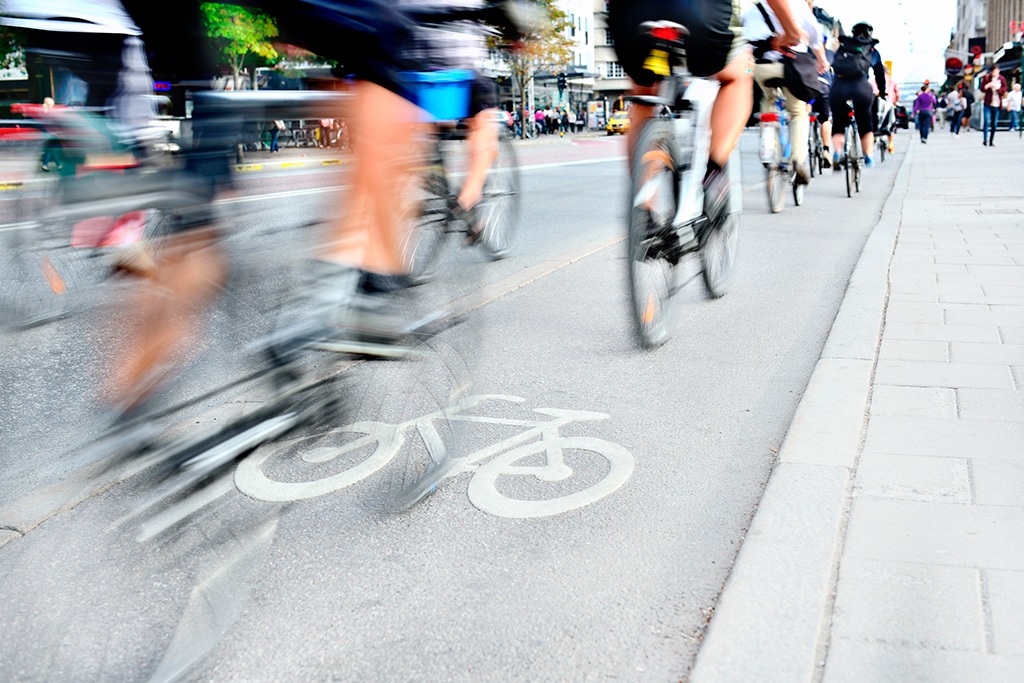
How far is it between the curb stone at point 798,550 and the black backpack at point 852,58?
8095 millimetres

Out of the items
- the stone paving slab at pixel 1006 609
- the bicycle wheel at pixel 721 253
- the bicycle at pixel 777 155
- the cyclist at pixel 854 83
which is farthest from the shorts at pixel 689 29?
the cyclist at pixel 854 83

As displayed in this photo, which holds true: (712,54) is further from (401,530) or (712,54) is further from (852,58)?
(852,58)

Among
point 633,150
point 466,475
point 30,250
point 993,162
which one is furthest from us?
point 993,162

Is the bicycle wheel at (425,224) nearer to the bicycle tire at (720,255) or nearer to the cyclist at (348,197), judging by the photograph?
the cyclist at (348,197)

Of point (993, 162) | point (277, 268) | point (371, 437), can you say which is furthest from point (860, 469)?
point (993, 162)

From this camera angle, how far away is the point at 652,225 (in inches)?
156

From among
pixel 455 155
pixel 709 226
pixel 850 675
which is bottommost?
pixel 850 675

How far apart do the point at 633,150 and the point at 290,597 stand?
241 cm

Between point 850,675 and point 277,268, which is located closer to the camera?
point 850,675

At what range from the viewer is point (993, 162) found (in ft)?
56.2

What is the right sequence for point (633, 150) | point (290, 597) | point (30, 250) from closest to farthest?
point (290, 597)
point (30, 250)
point (633, 150)

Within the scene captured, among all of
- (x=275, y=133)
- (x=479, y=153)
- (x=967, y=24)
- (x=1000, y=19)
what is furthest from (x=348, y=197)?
(x=967, y=24)

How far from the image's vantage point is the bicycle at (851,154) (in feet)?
34.9

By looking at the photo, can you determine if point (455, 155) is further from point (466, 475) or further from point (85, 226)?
point (85, 226)
